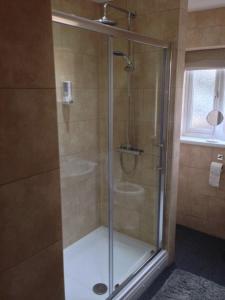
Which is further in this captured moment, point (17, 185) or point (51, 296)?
point (51, 296)

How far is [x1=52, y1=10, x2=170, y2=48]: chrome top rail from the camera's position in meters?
1.31

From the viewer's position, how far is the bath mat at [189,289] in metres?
2.01

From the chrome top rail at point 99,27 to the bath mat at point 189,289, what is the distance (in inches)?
76.5

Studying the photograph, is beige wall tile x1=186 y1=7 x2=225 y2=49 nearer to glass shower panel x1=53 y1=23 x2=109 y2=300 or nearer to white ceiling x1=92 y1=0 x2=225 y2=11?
white ceiling x1=92 y1=0 x2=225 y2=11

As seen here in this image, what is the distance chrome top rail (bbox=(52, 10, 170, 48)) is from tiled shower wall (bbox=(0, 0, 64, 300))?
536mm

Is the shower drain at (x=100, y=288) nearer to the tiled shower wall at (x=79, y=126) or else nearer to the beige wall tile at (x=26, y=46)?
the tiled shower wall at (x=79, y=126)

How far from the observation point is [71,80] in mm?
2223

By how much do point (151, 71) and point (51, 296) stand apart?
189cm

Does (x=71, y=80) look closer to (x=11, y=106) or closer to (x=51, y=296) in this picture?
(x=11, y=106)

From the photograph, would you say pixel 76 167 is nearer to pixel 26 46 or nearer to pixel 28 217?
pixel 28 217

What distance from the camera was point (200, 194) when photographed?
2.88m

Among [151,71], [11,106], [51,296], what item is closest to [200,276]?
[51,296]

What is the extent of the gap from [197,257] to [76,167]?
146 centimetres

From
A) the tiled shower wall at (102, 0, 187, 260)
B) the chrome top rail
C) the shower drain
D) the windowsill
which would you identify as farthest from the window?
the shower drain
